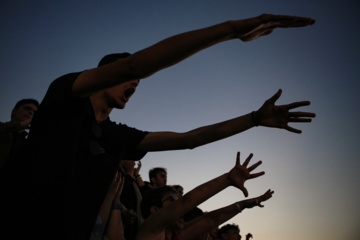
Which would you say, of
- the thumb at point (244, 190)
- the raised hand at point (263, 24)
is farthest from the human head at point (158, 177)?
the raised hand at point (263, 24)

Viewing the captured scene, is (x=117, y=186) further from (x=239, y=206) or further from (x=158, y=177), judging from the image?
(x=158, y=177)

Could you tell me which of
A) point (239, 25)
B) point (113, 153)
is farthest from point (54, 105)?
point (239, 25)

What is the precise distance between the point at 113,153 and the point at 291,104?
4.44ft

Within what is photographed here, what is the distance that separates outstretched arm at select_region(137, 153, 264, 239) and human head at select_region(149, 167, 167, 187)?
2705mm

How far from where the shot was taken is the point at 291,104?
237 centimetres

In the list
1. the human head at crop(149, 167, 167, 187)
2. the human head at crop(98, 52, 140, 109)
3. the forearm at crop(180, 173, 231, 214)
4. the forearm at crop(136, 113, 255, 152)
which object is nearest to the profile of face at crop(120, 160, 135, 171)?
the human head at crop(149, 167, 167, 187)

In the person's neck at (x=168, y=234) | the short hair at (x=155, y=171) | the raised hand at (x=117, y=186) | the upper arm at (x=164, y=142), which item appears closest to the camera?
the upper arm at (x=164, y=142)

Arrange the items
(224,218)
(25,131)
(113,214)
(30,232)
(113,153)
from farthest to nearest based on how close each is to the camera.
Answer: (224,218)
(25,131)
(113,214)
(113,153)
(30,232)

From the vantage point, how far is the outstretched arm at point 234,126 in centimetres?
231

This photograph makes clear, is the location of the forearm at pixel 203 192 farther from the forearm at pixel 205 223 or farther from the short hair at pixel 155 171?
the short hair at pixel 155 171

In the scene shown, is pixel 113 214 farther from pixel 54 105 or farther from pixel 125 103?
pixel 54 105

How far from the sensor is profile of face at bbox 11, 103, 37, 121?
415 centimetres

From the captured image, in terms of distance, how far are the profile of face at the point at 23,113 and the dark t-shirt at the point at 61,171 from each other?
9.39 ft

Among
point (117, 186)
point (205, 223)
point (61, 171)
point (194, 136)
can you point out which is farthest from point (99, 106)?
point (205, 223)
